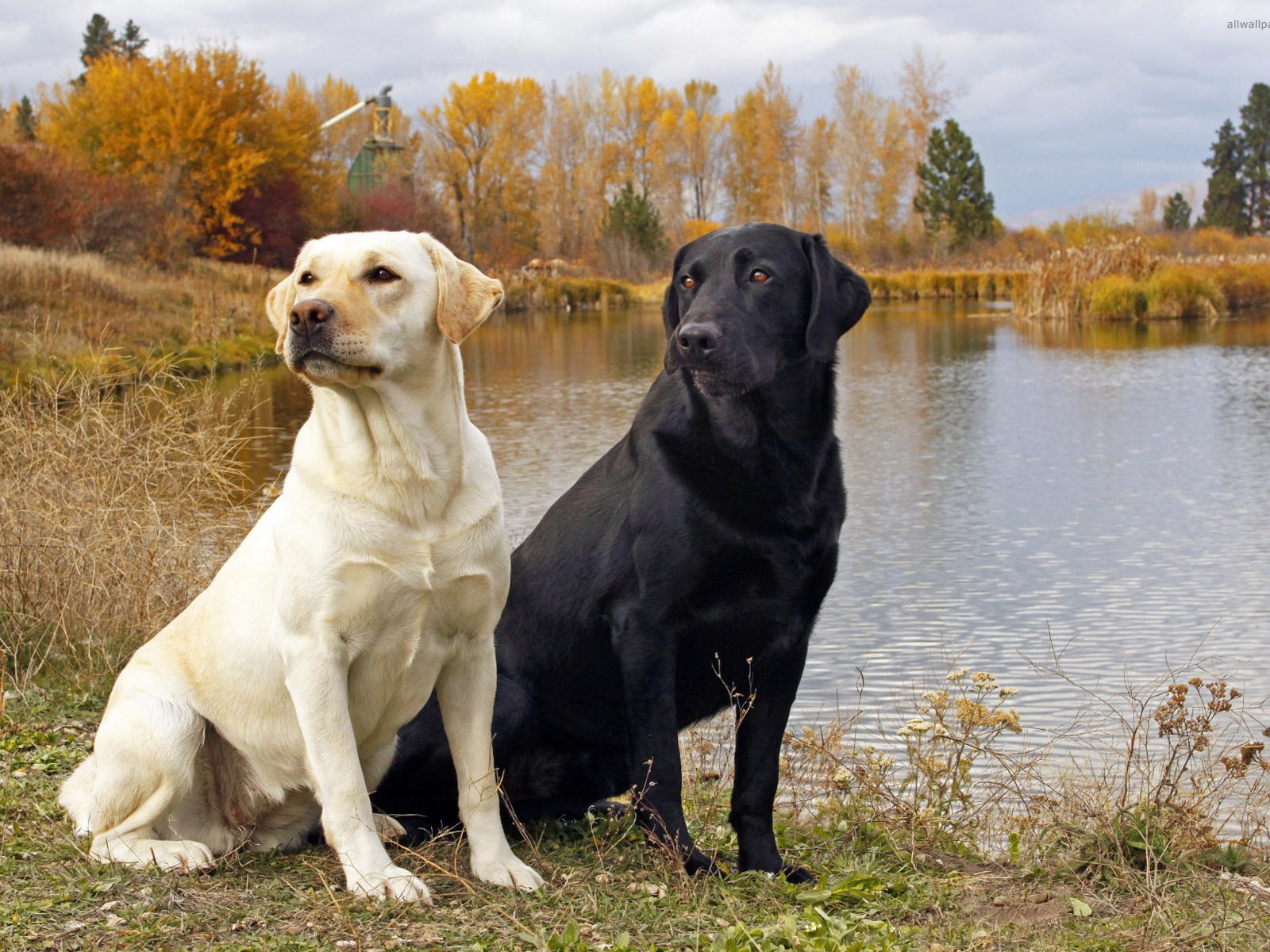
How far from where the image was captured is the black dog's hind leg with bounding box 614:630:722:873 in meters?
3.80

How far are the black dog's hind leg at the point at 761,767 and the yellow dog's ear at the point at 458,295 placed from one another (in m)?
1.31

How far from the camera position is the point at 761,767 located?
394 centimetres

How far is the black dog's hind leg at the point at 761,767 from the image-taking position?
12.8 feet

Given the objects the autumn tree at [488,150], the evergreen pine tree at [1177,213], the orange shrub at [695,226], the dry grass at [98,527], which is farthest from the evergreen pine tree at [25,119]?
the dry grass at [98,527]

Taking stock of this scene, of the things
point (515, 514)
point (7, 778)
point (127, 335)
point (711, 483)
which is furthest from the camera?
point (127, 335)

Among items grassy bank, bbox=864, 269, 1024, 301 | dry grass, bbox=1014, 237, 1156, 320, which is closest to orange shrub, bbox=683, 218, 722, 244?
grassy bank, bbox=864, 269, 1024, 301

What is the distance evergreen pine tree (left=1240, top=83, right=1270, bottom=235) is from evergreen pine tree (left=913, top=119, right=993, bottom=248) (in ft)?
59.2

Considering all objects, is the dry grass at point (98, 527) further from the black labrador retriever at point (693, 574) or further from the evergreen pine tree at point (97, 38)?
the evergreen pine tree at point (97, 38)

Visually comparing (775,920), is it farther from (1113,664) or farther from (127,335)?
(127,335)

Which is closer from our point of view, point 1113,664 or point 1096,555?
point 1113,664

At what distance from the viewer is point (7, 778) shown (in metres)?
4.36

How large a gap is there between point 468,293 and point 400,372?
279 millimetres

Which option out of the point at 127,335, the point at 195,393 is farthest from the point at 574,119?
the point at 195,393

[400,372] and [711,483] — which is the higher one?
[400,372]
